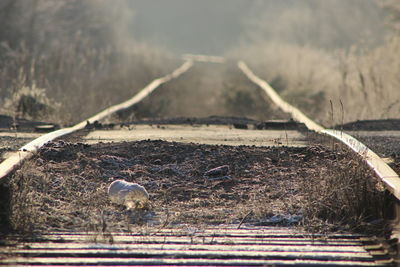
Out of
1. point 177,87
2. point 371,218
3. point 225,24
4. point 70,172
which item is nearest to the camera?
point 371,218

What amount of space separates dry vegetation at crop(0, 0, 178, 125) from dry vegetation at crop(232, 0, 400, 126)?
412 cm

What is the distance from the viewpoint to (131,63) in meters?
31.2

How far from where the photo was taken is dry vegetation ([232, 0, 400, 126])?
16812 millimetres

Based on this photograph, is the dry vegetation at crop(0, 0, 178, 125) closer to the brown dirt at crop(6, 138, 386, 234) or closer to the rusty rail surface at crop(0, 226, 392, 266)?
the brown dirt at crop(6, 138, 386, 234)

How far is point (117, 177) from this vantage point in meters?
7.14

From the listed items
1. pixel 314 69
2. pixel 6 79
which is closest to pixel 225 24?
pixel 314 69

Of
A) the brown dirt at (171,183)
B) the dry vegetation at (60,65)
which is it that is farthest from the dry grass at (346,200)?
the dry vegetation at (60,65)

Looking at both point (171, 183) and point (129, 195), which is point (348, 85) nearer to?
point (171, 183)

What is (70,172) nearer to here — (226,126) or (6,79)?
(226,126)

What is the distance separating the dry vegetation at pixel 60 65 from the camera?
14727 mm

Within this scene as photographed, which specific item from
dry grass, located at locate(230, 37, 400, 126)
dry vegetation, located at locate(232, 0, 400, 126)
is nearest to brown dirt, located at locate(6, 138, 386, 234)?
dry vegetation, located at locate(232, 0, 400, 126)

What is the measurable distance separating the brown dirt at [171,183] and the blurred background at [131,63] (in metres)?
0.91

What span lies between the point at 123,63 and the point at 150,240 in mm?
26341

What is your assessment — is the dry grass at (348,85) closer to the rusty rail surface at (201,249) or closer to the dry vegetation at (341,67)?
the dry vegetation at (341,67)
